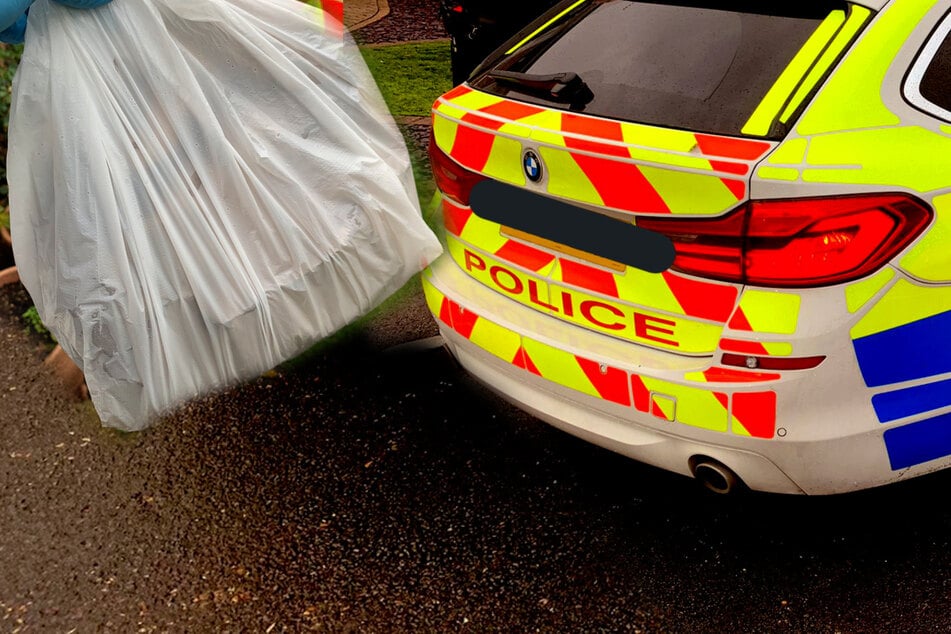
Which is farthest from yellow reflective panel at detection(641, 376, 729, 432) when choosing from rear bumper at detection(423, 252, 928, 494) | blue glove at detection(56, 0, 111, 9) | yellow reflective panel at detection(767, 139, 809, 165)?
blue glove at detection(56, 0, 111, 9)

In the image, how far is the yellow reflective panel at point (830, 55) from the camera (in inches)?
79.4

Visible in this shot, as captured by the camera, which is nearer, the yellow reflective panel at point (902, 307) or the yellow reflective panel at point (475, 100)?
the yellow reflective panel at point (902, 307)

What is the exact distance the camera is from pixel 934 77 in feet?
6.70

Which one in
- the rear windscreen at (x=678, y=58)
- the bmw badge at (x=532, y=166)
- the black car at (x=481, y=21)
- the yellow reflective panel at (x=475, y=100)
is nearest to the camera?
the rear windscreen at (x=678, y=58)

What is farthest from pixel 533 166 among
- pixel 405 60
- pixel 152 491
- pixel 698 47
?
pixel 405 60

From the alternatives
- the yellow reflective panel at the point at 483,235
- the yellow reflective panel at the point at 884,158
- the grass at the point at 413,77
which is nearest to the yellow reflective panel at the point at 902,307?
the yellow reflective panel at the point at 884,158

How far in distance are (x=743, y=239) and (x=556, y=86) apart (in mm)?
699

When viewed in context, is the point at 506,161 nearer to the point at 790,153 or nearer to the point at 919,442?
the point at 790,153

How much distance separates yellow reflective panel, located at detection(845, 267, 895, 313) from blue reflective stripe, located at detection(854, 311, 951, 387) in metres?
0.08

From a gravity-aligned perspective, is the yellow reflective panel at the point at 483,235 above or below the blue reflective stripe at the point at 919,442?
above

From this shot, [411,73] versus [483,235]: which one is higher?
[483,235]

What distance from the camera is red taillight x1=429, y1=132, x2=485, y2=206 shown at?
252 centimetres

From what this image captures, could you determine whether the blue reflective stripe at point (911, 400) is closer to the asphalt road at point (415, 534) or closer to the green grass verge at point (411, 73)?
the asphalt road at point (415, 534)

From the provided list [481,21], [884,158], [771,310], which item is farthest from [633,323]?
[481,21]
